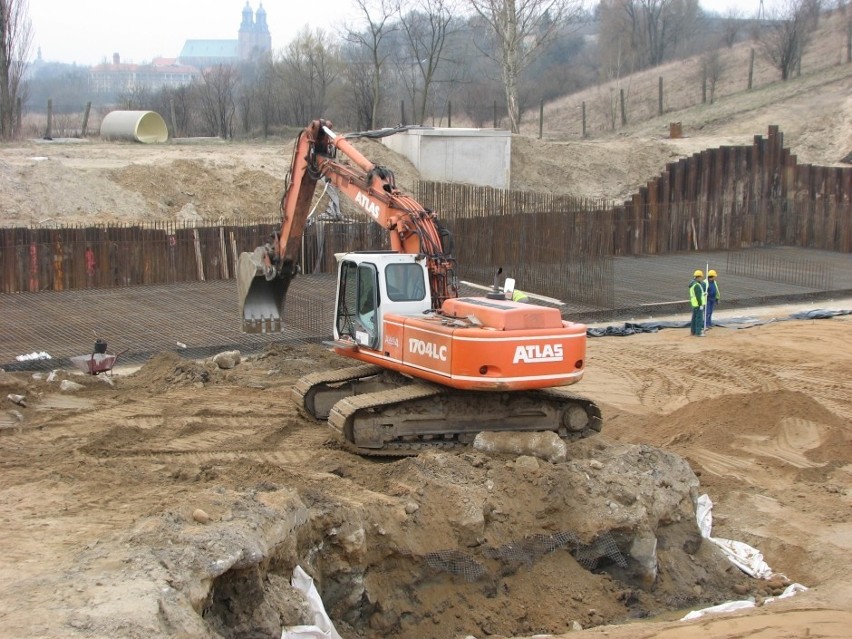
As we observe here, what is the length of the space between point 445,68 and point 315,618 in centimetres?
Result: 7140

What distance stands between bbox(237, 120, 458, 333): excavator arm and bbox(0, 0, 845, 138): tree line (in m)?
26.3

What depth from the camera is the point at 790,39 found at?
52.3 metres

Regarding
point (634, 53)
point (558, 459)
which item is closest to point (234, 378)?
point (558, 459)

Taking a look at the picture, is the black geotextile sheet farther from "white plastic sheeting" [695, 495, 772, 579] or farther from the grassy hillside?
the grassy hillside

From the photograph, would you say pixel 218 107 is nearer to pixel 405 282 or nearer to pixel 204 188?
pixel 204 188

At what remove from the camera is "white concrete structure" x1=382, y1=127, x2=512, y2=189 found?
3603 cm

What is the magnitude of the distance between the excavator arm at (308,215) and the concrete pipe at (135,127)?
25.9 metres

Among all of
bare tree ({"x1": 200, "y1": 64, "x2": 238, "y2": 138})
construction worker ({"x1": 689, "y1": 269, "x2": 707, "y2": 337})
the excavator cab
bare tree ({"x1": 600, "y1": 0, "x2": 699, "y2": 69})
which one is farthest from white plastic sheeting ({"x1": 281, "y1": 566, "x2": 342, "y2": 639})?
bare tree ({"x1": 600, "y1": 0, "x2": 699, "y2": 69})

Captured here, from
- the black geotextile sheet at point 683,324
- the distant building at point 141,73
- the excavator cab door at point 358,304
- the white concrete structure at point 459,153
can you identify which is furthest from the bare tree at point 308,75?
the distant building at point 141,73

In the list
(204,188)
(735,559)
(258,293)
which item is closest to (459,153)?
(204,188)

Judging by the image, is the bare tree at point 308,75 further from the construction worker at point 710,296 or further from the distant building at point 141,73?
the distant building at point 141,73

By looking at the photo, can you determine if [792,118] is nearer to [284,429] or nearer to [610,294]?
[610,294]

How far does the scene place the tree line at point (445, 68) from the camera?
44750 millimetres

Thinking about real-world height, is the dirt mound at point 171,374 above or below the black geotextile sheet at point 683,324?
below
